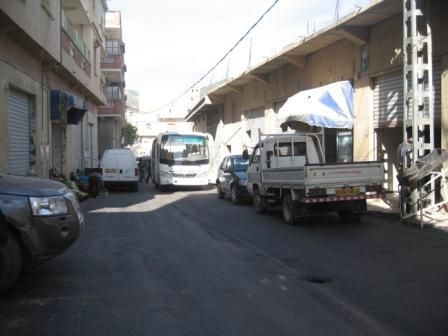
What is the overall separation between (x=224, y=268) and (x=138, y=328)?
263cm

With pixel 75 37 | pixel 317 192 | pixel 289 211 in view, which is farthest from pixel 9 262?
pixel 75 37

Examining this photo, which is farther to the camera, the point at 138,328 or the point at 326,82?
the point at 326,82

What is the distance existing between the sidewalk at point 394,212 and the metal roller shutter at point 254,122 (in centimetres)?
1286

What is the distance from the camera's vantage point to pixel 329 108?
55.4 feet

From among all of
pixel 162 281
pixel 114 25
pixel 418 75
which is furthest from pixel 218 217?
pixel 114 25

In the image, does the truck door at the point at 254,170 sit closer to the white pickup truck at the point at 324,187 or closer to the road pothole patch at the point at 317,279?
the white pickup truck at the point at 324,187

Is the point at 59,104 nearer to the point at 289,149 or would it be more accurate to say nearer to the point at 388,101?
the point at 289,149

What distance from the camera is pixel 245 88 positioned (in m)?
30.4

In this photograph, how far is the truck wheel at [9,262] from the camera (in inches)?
227

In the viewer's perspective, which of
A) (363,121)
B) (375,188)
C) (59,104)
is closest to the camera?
(375,188)

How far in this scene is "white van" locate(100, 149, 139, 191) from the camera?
23609 mm

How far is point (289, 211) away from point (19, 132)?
8.91 metres

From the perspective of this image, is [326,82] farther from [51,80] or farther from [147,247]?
[147,247]

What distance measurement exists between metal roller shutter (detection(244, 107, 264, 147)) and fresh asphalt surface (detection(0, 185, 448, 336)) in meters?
17.2
